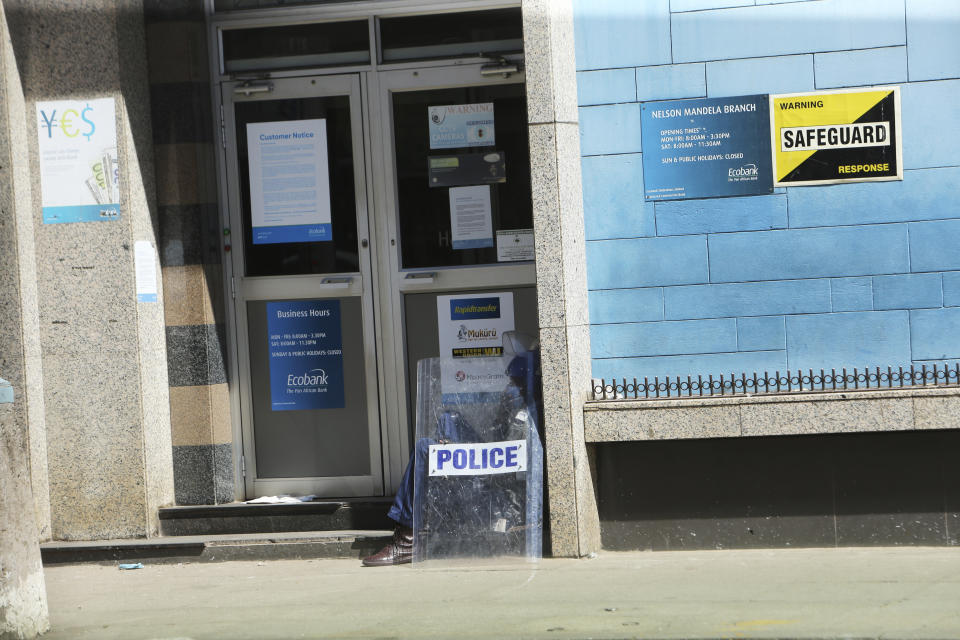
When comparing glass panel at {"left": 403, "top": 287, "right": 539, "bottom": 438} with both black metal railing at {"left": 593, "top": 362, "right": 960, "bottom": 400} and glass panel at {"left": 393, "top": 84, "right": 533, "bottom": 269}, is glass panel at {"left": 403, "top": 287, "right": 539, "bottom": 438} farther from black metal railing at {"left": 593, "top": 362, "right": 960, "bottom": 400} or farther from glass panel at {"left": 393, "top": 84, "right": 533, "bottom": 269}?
black metal railing at {"left": 593, "top": 362, "right": 960, "bottom": 400}

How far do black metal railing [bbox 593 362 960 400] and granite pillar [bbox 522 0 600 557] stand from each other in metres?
0.32

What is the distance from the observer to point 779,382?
607cm

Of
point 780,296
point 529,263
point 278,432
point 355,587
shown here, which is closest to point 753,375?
point 780,296

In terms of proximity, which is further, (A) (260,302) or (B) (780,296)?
(A) (260,302)

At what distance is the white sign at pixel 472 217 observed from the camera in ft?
22.6

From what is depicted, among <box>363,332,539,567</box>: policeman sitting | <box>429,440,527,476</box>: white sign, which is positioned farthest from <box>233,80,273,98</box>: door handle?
<box>429,440,527,476</box>: white sign

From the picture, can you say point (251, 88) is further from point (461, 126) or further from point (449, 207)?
point (449, 207)

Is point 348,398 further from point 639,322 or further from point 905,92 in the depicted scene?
point 905,92

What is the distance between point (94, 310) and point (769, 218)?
12.7 feet

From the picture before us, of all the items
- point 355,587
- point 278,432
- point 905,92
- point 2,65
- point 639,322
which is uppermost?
point 2,65

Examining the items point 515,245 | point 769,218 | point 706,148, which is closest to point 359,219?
point 515,245

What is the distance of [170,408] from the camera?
697cm

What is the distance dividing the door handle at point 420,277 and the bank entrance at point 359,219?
0.04 feet

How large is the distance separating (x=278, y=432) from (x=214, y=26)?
8.28 feet
